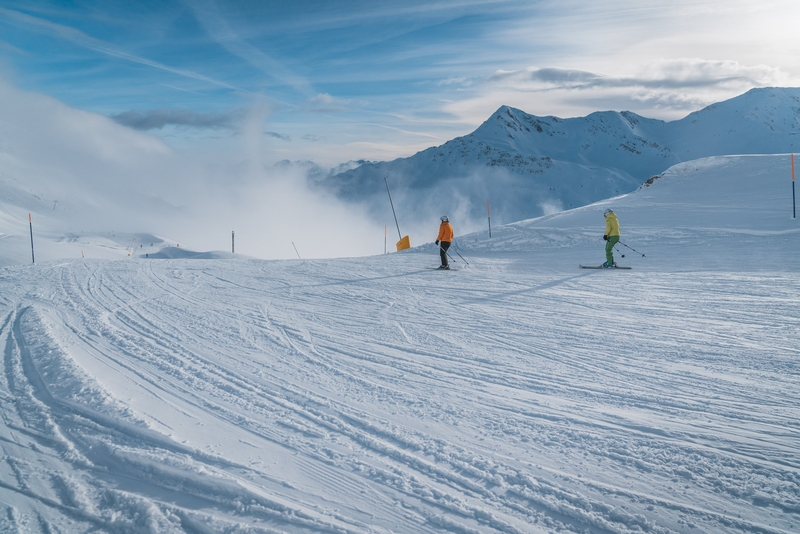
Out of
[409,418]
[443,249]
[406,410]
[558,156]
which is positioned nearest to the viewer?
[409,418]

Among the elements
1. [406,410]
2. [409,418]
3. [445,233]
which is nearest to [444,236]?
[445,233]

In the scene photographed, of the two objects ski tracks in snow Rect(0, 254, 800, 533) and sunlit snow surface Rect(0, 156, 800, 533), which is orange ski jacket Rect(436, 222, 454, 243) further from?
ski tracks in snow Rect(0, 254, 800, 533)

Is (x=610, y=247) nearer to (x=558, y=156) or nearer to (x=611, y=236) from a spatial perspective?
(x=611, y=236)

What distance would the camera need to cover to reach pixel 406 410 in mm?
4363

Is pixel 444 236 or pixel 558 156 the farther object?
pixel 558 156

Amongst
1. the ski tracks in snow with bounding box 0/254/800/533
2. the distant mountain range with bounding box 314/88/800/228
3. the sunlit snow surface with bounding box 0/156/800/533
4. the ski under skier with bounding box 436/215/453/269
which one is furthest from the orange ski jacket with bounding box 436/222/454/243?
the distant mountain range with bounding box 314/88/800/228

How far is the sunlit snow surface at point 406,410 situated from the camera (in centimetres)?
303

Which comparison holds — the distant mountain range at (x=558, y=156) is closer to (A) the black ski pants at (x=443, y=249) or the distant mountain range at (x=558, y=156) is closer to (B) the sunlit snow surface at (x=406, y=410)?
(A) the black ski pants at (x=443, y=249)

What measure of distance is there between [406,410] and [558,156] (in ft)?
567

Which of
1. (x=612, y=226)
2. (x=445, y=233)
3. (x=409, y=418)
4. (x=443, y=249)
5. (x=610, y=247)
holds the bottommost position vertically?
(x=409, y=418)

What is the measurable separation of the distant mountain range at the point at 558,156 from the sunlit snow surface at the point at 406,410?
11809 cm

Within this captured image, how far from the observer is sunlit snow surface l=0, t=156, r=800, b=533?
9.94ft

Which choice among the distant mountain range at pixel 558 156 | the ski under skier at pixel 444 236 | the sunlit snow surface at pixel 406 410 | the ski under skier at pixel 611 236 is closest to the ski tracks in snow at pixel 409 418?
the sunlit snow surface at pixel 406 410

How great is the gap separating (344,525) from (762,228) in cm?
1629
